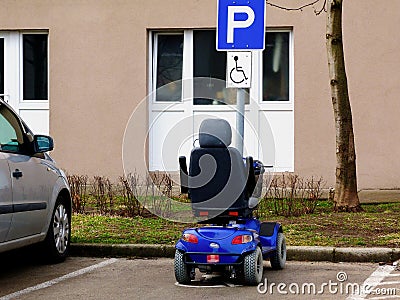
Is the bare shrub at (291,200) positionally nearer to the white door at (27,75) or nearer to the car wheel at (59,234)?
the car wheel at (59,234)

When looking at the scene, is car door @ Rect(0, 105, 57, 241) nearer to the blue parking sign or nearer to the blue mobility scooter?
the blue mobility scooter

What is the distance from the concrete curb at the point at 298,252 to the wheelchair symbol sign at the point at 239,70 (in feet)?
6.02

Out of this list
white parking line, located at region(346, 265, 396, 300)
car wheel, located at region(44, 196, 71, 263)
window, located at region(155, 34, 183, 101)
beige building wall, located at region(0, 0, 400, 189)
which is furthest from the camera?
window, located at region(155, 34, 183, 101)

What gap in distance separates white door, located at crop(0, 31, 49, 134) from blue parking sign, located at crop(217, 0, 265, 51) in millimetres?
7617

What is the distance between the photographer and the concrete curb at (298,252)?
377 inches

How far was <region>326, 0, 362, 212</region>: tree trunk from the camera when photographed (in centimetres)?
1295

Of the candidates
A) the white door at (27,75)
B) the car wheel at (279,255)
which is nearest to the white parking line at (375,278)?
the car wheel at (279,255)

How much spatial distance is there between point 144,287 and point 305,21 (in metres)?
9.26

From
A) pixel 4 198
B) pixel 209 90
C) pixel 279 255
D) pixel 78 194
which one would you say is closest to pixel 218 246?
pixel 279 255

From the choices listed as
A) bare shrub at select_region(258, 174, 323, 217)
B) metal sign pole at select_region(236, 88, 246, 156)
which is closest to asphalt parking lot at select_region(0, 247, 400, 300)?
metal sign pole at select_region(236, 88, 246, 156)

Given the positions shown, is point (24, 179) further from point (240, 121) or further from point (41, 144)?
point (240, 121)

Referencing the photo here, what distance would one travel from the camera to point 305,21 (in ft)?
54.0

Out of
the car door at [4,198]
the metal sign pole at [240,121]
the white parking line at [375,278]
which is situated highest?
the metal sign pole at [240,121]

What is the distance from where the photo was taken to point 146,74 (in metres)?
16.8
